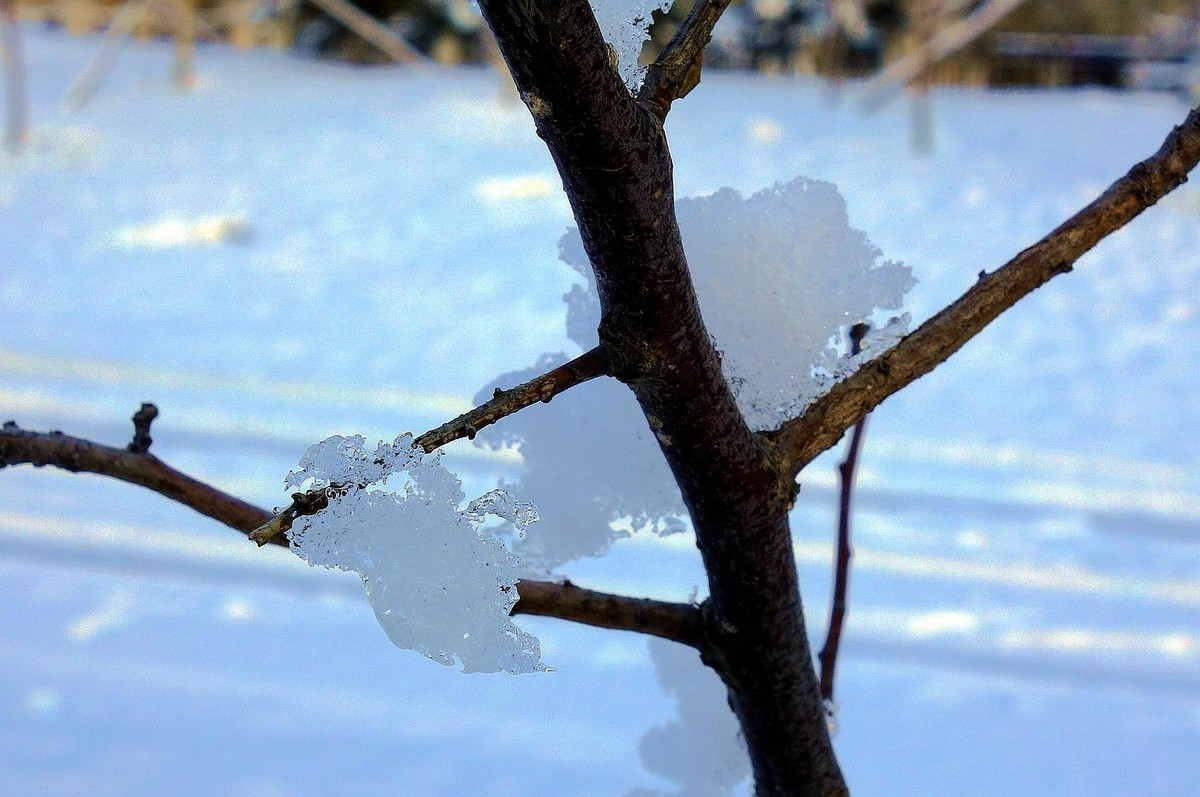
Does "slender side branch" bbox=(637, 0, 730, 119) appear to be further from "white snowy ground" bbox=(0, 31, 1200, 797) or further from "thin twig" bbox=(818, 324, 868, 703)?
"white snowy ground" bbox=(0, 31, 1200, 797)

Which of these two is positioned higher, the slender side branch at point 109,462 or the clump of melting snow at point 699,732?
the slender side branch at point 109,462

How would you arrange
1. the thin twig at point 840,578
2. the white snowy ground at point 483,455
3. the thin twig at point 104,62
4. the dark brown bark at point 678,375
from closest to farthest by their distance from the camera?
the dark brown bark at point 678,375
the thin twig at point 840,578
the white snowy ground at point 483,455
the thin twig at point 104,62

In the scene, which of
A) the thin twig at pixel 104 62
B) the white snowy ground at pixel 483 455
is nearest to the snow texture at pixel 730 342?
the white snowy ground at pixel 483 455

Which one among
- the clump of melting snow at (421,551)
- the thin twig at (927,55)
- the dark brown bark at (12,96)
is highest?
the thin twig at (927,55)

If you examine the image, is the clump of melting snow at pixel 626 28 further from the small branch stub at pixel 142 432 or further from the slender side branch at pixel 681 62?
the small branch stub at pixel 142 432

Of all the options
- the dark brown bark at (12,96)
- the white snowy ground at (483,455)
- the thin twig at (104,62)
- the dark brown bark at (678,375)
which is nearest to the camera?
the dark brown bark at (678,375)

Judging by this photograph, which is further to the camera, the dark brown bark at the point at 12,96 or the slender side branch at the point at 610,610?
the dark brown bark at the point at 12,96

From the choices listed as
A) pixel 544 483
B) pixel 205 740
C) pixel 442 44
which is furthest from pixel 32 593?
pixel 442 44

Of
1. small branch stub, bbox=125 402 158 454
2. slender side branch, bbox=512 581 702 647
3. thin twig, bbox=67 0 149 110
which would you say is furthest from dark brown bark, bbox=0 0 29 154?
slender side branch, bbox=512 581 702 647
